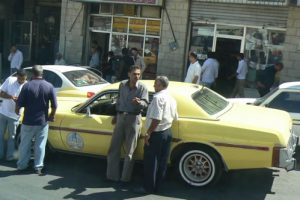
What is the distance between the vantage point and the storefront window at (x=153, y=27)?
1678 centimetres

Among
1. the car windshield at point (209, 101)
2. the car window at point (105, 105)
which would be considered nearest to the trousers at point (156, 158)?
the car windshield at point (209, 101)

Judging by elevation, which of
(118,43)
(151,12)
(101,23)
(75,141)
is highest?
(151,12)

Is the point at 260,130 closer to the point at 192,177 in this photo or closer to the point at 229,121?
the point at 229,121

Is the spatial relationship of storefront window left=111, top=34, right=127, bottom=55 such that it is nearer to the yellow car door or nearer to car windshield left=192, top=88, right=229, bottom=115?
car windshield left=192, top=88, right=229, bottom=115

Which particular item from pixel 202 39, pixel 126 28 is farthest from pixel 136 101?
pixel 126 28

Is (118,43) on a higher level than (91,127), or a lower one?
higher

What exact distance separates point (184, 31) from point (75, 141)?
9.39 meters

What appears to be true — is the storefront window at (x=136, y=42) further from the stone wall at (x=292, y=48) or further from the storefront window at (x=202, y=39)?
the stone wall at (x=292, y=48)

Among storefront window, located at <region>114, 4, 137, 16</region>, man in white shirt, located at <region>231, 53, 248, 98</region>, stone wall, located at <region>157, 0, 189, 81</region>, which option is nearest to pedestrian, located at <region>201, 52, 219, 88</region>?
man in white shirt, located at <region>231, 53, 248, 98</region>

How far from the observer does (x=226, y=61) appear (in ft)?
51.3

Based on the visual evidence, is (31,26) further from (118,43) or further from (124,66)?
(124,66)

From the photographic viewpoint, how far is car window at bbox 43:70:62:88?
1075 cm

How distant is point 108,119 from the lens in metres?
7.15

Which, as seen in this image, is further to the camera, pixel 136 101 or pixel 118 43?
pixel 118 43
